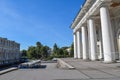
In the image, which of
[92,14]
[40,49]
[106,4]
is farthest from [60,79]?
[40,49]

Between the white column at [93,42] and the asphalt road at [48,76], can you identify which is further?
A: the white column at [93,42]

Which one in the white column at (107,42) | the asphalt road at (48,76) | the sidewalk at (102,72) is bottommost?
the asphalt road at (48,76)

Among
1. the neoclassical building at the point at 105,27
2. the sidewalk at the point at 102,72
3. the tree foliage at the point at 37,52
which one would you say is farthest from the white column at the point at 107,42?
the tree foliage at the point at 37,52

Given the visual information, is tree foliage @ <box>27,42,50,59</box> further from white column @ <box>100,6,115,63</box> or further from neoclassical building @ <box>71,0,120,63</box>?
white column @ <box>100,6,115,63</box>

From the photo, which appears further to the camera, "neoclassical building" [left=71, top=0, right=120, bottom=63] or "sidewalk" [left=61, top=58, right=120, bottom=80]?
"neoclassical building" [left=71, top=0, right=120, bottom=63]

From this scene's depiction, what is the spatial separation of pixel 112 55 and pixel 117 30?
889 centimetres

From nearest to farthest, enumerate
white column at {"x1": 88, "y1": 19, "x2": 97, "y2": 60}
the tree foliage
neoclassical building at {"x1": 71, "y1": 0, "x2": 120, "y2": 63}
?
neoclassical building at {"x1": 71, "y1": 0, "x2": 120, "y2": 63} → white column at {"x1": 88, "y1": 19, "x2": 97, "y2": 60} → the tree foliage

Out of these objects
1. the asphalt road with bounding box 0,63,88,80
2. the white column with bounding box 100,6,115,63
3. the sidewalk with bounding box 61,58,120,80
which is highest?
the white column with bounding box 100,6,115,63

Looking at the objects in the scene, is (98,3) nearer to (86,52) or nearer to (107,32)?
(107,32)

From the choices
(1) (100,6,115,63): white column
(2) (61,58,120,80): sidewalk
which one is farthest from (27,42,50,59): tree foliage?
(2) (61,58,120,80): sidewalk

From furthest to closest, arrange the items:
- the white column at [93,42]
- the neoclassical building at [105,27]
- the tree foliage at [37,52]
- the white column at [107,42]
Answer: the tree foliage at [37,52]
the white column at [93,42]
the neoclassical building at [105,27]
the white column at [107,42]

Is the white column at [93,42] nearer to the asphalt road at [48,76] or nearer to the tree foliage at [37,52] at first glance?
the asphalt road at [48,76]

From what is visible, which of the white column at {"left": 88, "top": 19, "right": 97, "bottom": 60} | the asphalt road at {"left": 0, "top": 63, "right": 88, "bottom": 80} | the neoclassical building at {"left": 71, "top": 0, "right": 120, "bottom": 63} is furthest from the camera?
the white column at {"left": 88, "top": 19, "right": 97, "bottom": 60}

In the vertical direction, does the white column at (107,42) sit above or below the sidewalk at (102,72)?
above
